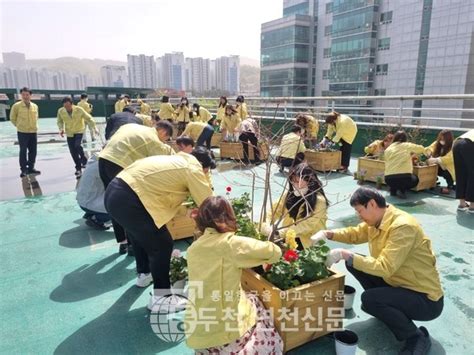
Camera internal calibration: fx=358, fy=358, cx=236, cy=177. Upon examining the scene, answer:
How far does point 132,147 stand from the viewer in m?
3.40

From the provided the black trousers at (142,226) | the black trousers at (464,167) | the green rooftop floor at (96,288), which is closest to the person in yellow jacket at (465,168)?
the black trousers at (464,167)

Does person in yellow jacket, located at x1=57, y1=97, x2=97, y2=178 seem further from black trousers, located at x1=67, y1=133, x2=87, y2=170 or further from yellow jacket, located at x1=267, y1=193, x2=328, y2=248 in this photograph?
yellow jacket, located at x1=267, y1=193, x2=328, y2=248

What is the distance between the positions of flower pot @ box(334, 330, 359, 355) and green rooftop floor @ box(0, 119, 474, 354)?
0.49 ft

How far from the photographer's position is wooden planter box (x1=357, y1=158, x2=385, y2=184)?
19.2 ft

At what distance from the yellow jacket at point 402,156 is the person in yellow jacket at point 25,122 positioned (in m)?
6.40

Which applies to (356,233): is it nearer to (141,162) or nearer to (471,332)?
(471,332)

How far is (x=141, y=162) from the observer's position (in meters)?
2.55

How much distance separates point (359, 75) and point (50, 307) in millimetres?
40485

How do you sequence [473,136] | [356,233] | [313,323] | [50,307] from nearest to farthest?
[313,323] → [356,233] → [50,307] → [473,136]

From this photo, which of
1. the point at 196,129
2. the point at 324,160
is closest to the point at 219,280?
the point at 196,129

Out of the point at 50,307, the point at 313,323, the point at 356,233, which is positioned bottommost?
the point at 50,307

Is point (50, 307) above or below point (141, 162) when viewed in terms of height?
below

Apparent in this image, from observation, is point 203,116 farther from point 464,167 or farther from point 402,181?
point 464,167

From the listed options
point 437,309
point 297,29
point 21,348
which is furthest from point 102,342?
point 297,29
